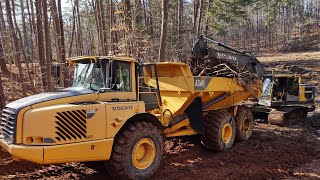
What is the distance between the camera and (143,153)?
6695 mm

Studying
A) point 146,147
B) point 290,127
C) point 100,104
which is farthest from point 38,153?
point 290,127

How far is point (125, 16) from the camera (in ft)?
55.1

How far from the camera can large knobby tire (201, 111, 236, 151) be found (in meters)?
8.72

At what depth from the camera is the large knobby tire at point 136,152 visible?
6105 mm

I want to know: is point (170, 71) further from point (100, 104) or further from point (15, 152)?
point (15, 152)

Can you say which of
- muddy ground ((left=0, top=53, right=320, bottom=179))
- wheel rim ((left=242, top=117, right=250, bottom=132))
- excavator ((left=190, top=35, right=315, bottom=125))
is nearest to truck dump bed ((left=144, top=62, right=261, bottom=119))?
muddy ground ((left=0, top=53, right=320, bottom=179))

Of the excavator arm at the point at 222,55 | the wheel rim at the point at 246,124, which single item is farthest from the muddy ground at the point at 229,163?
the excavator arm at the point at 222,55

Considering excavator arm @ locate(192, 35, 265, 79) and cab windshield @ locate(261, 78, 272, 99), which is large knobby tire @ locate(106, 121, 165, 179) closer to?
excavator arm @ locate(192, 35, 265, 79)

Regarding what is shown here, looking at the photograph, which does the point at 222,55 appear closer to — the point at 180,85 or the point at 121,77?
the point at 180,85

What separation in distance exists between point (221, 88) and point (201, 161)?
2119mm

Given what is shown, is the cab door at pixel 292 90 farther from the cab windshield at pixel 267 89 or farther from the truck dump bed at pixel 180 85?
the truck dump bed at pixel 180 85

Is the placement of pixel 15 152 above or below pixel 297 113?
above

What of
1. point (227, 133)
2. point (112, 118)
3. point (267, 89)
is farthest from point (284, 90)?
point (112, 118)

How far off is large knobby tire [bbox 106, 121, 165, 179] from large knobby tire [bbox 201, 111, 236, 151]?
2.13 metres
